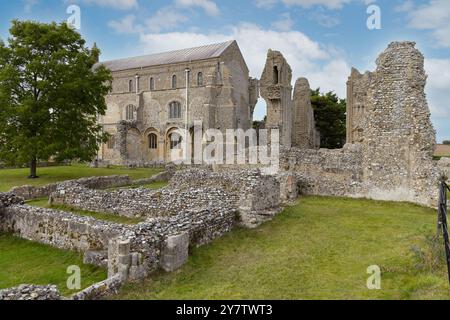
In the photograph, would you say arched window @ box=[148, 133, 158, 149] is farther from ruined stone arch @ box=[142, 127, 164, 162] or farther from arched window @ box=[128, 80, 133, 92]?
arched window @ box=[128, 80, 133, 92]

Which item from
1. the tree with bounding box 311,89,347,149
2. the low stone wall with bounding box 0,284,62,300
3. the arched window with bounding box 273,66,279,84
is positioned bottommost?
the low stone wall with bounding box 0,284,62,300

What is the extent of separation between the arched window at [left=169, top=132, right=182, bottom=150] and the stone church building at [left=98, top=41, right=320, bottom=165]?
0.11m

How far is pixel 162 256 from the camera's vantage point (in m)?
8.08

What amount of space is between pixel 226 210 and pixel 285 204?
4878 millimetres

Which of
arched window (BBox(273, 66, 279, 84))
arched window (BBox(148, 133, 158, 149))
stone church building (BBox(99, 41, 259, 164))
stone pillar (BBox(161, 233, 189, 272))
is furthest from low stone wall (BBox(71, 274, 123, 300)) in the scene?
arched window (BBox(148, 133, 158, 149))

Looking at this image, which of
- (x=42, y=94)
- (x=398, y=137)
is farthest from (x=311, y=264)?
(x=42, y=94)

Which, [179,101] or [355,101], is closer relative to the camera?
[355,101]

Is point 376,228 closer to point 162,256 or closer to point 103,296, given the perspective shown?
point 162,256

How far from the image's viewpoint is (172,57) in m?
51.4

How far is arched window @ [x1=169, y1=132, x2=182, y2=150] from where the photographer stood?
47.7 meters

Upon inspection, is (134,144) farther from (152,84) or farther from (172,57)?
(172,57)

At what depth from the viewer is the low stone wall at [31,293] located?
18.9 ft

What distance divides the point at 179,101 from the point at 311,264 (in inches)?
1683
